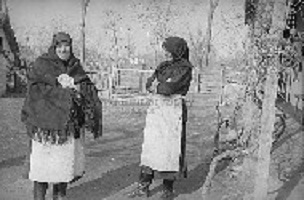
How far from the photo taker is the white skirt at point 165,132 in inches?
165

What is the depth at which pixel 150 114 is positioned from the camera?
4.24m

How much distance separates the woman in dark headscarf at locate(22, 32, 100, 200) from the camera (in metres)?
3.63

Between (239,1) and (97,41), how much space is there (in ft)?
7.72

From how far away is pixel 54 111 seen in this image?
3.63 m

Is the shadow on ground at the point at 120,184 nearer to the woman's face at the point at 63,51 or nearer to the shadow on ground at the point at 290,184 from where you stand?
the shadow on ground at the point at 290,184

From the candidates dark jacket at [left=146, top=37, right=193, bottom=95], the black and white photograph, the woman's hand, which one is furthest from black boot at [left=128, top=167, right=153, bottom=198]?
the woman's hand

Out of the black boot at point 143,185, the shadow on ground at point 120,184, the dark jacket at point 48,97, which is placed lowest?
the shadow on ground at point 120,184

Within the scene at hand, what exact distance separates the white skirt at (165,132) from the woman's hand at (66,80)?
807 mm

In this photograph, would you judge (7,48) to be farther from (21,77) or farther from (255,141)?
(255,141)

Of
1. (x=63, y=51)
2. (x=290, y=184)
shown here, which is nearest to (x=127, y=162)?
(x=290, y=184)

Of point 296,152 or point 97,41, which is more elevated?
point 97,41

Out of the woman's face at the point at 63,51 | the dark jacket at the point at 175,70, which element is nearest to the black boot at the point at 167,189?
the dark jacket at the point at 175,70

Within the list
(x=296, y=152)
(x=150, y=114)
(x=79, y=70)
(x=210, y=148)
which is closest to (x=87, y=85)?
(x=79, y=70)

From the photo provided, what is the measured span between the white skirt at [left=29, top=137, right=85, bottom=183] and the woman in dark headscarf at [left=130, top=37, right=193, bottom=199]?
2.44 ft
